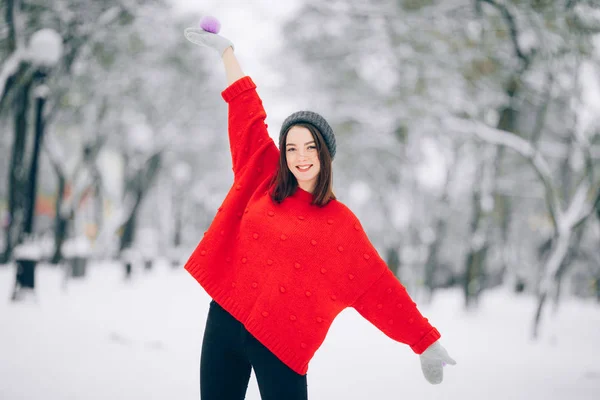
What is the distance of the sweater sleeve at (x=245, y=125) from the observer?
2.37 metres

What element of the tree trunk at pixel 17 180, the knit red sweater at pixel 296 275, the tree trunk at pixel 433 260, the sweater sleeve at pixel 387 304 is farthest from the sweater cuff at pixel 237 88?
the tree trunk at pixel 433 260

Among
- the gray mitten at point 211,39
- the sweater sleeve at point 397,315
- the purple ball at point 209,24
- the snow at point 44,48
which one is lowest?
the sweater sleeve at point 397,315

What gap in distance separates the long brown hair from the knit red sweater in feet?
0.12

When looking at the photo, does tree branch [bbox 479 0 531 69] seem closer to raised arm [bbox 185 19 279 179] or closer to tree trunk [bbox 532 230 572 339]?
tree trunk [bbox 532 230 572 339]

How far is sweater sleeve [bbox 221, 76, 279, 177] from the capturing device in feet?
7.77

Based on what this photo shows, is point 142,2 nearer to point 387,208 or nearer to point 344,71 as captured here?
point 344,71

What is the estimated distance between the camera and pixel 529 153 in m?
8.34

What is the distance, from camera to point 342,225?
2.15m

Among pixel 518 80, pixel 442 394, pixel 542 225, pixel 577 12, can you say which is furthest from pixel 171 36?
pixel 542 225

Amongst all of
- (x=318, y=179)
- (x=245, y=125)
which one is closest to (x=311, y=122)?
(x=318, y=179)

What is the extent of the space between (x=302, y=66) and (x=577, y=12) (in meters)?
8.07

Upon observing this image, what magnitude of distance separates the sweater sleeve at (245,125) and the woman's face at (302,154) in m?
0.19

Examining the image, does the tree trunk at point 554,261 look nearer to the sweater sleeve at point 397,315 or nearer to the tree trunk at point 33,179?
the sweater sleeve at point 397,315

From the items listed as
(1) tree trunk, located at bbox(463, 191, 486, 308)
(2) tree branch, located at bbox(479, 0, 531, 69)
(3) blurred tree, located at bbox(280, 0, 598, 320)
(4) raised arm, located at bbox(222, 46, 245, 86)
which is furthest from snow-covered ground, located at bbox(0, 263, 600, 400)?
(2) tree branch, located at bbox(479, 0, 531, 69)
